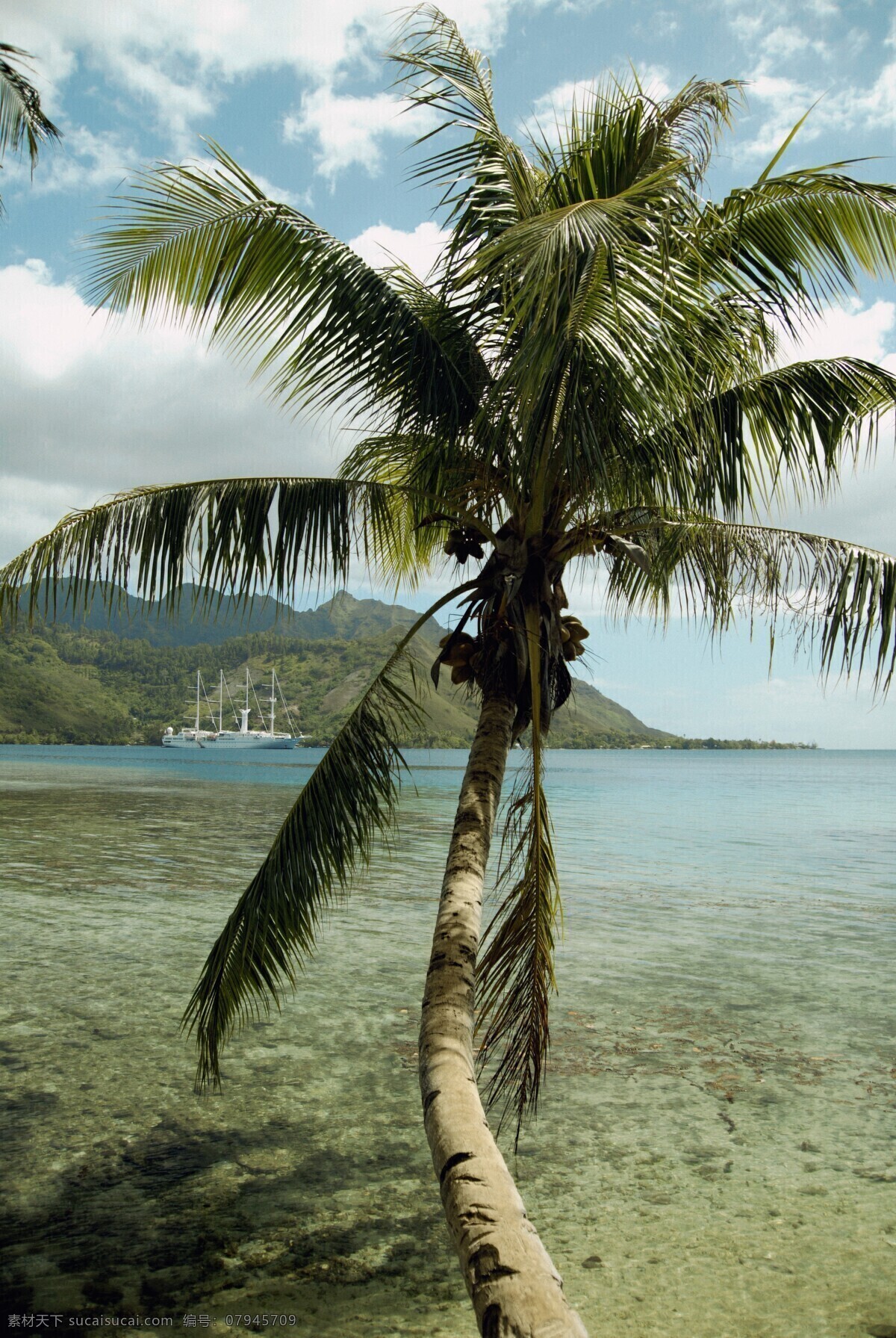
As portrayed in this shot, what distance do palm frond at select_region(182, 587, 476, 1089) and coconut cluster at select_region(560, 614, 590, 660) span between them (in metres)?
0.63

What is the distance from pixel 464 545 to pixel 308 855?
6.21 ft

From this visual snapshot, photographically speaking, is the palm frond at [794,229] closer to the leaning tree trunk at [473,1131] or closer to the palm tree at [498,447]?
the palm tree at [498,447]

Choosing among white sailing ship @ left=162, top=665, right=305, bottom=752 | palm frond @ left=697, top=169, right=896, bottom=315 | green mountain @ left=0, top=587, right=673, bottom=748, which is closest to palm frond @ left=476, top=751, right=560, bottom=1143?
palm frond @ left=697, top=169, right=896, bottom=315

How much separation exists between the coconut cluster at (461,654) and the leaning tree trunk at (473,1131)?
384 mm

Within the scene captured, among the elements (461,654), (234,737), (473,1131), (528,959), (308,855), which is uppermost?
(461,654)

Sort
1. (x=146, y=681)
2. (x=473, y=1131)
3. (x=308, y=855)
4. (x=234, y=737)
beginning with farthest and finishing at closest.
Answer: (x=234, y=737)
(x=146, y=681)
(x=308, y=855)
(x=473, y=1131)

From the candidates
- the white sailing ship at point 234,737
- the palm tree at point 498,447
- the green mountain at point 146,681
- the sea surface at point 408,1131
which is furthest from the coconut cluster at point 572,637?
the white sailing ship at point 234,737

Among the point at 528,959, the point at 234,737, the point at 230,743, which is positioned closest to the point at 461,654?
the point at 528,959

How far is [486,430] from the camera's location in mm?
4750

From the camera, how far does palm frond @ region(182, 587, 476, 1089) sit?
4.82 metres

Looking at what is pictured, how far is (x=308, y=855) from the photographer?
4875 millimetres

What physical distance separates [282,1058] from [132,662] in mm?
94592

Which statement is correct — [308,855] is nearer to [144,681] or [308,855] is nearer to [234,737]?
[144,681]

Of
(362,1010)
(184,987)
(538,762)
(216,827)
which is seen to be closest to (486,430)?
(538,762)
